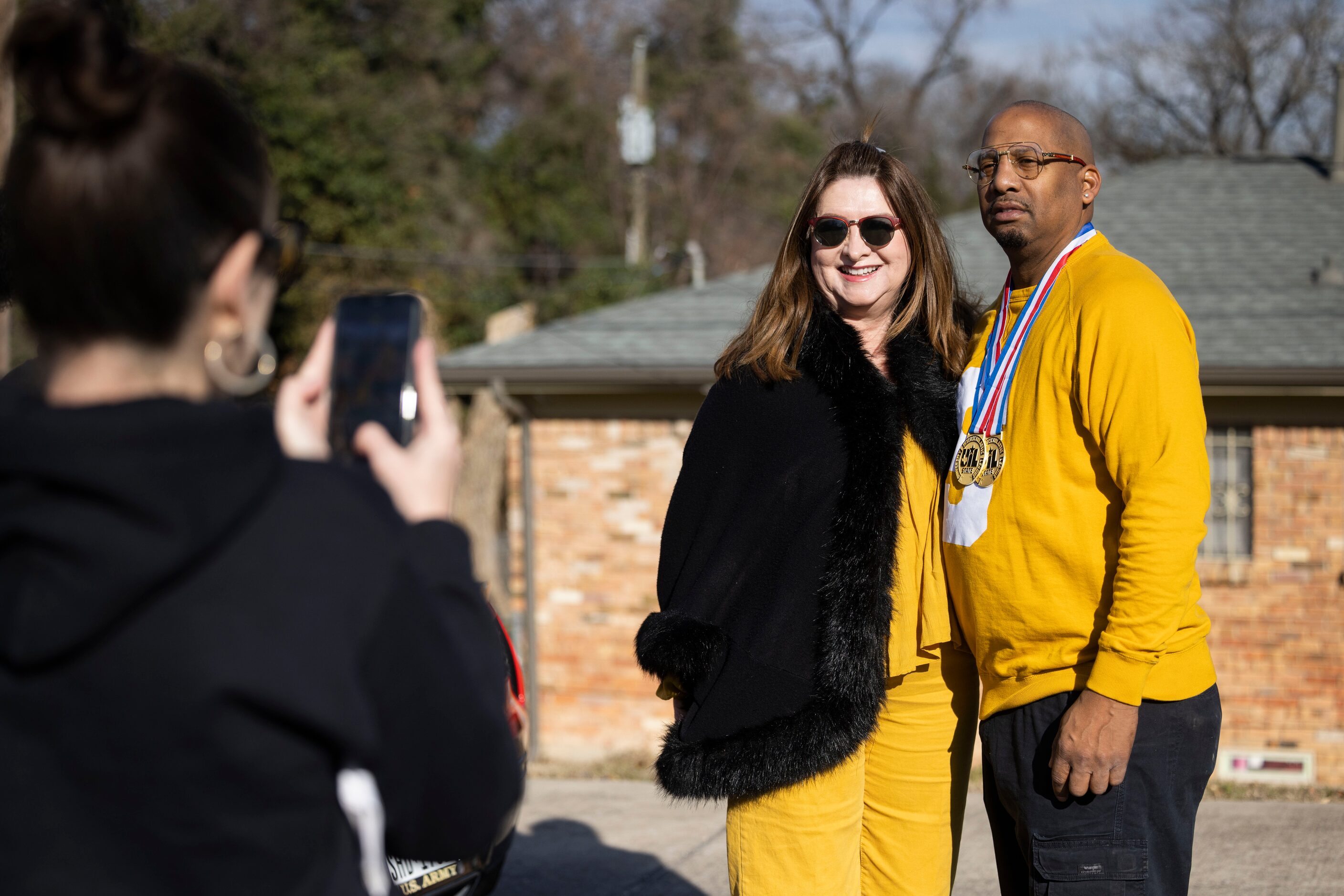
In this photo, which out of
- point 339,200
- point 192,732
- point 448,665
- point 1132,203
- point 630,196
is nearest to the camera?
point 192,732

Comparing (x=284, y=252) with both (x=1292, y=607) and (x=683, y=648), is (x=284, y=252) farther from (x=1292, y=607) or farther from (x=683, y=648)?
(x=1292, y=607)

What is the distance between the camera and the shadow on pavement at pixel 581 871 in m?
4.63

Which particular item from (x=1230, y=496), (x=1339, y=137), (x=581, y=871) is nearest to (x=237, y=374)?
(x=581, y=871)

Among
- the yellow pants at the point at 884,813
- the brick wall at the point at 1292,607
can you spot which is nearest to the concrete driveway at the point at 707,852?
the yellow pants at the point at 884,813

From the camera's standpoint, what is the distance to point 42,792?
3.54 feet

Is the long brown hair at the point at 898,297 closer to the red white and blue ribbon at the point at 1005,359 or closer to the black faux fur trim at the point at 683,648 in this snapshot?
the red white and blue ribbon at the point at 1005,359

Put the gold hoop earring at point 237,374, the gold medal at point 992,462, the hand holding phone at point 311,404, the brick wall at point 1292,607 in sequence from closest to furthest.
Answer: the gold hoop earring at point 237,374 < the hand holding phone at point 311,404 < the gold medal at point 992,462 < the brick wall at point 1292,607

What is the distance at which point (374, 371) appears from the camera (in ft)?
4.14

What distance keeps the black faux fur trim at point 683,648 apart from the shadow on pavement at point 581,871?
2.12 metres

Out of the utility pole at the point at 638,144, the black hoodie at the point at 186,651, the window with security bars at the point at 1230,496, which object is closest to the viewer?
the black hoodie at the point at 186,651

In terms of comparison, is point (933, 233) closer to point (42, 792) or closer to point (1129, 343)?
point (1129, 343)

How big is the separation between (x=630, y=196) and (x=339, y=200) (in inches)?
310

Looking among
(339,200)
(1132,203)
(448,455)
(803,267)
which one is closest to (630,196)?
(339,200)

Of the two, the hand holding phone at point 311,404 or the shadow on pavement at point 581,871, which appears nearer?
the hand holding phone at point 311,404
